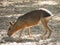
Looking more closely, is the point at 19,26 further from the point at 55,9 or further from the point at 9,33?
the point at 55,9

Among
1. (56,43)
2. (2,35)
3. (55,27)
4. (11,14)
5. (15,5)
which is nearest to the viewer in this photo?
(56,43)

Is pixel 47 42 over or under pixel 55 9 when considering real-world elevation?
under

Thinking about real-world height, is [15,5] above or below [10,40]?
above

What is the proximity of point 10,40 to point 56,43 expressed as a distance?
1.64 m

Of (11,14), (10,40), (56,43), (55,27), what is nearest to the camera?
(56,43)

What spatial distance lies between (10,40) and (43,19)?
1.34 m

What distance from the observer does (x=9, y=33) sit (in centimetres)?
986

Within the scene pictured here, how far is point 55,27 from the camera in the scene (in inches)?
436

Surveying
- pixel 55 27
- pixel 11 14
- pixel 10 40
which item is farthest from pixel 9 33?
pixel 11 14

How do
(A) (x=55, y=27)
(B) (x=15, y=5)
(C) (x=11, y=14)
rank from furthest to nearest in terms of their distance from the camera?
(B) (x=15, y=5) → (C) (x=11, y=14) → (A) (x=55, y=27)

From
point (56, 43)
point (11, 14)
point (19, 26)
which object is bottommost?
point (56, 43)

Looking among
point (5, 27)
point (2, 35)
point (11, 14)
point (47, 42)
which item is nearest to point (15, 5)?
point (11, 14)

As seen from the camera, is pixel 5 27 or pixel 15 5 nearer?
pixel 5 27

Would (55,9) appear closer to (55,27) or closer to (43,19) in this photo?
(55,27)
